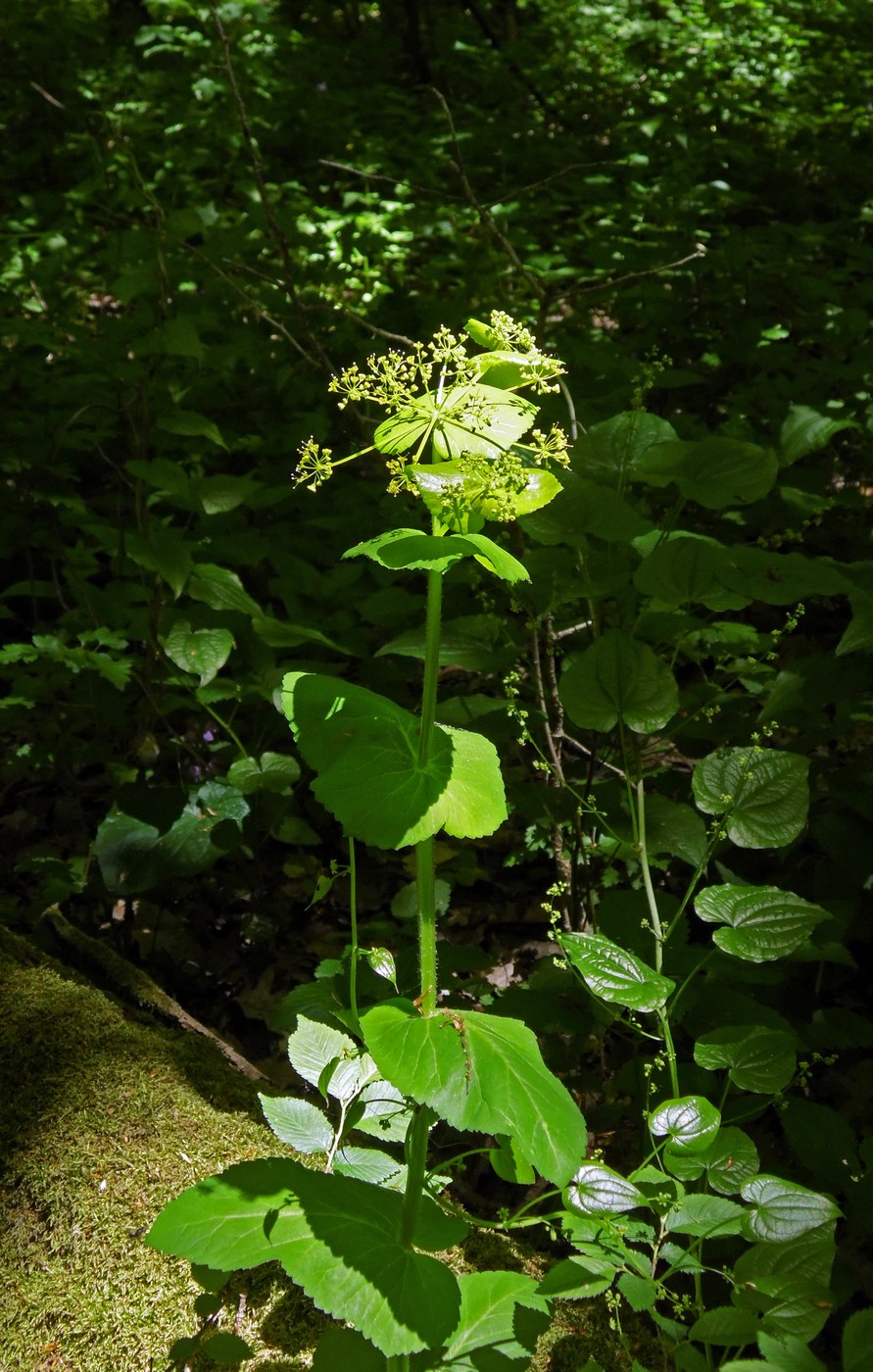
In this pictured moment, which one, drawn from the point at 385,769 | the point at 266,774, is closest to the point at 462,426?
the point at 385,769

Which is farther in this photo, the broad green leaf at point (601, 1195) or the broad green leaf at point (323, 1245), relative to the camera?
the broad green leaf at point (601, 1195)

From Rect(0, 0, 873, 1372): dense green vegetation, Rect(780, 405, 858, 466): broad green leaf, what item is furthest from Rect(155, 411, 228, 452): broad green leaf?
Rect(780, 405, 858, 466): broad green leaf

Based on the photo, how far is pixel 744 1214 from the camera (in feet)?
4.18

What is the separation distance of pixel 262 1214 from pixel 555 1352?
0.61 metres

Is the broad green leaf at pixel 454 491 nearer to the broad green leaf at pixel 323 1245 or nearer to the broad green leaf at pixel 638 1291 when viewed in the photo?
the broad green leaf at pixel 323 1245

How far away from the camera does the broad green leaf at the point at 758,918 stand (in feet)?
4.87

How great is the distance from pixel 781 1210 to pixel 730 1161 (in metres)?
0.09

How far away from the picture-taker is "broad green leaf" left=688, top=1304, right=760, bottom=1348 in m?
1.11

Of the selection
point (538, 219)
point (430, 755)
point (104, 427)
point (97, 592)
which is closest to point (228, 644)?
point (97, 592)

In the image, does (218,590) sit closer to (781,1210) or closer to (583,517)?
(583,517)

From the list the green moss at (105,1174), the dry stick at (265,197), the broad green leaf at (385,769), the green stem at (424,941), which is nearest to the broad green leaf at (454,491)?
the green stem at (424,941)

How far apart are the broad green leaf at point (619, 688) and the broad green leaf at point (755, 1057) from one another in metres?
0.52

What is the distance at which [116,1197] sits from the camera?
145cm

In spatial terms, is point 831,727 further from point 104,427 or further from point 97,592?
point 104,427
